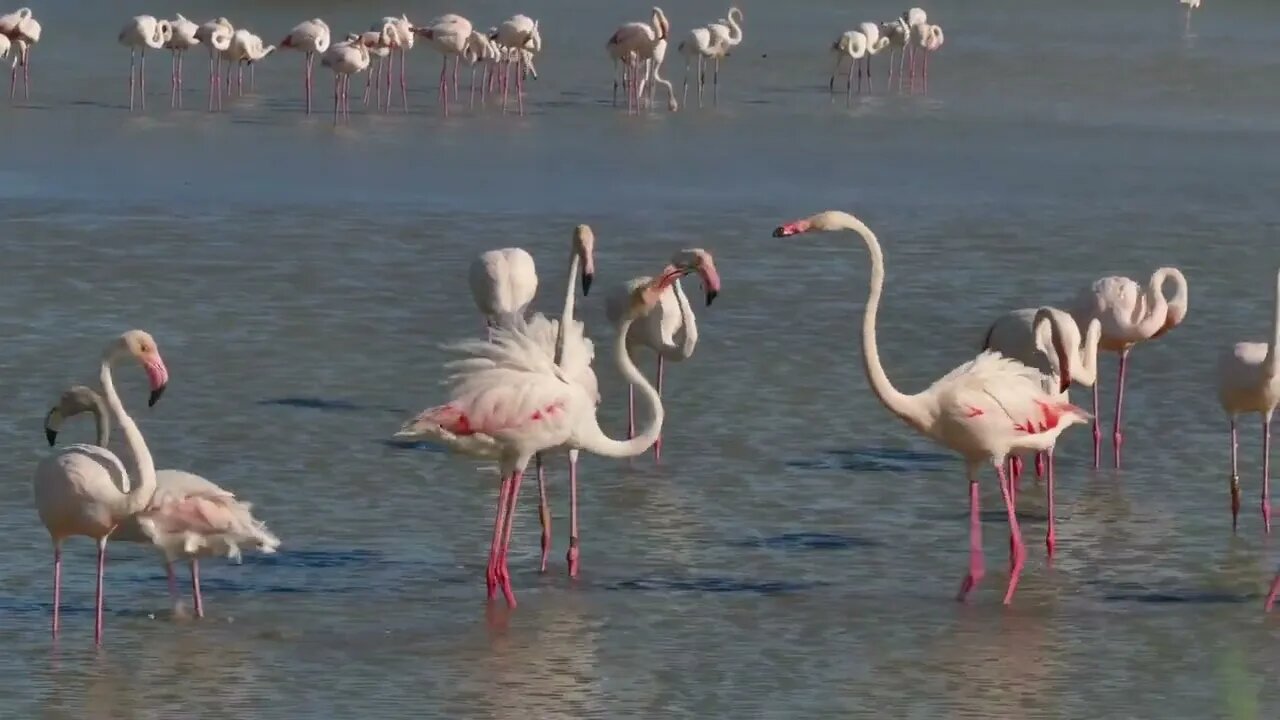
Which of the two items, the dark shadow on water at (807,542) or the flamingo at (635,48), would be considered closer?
the dark shadow on water at (807,542)

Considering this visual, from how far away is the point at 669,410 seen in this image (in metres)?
11.1

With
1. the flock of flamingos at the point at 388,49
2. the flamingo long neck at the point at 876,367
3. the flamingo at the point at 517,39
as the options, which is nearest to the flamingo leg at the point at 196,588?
the flamingo long neck at the point at 876,367

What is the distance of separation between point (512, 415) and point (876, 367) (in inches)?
44.9

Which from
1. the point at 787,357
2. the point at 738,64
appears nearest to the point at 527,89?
the point at 738,64

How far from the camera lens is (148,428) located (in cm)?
1046

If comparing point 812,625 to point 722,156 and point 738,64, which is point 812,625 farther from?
point 738,64

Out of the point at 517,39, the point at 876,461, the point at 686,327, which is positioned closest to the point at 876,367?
the point at 876,461

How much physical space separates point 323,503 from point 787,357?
11.5 feet

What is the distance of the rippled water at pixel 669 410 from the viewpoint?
7234mm

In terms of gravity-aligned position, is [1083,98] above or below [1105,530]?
above

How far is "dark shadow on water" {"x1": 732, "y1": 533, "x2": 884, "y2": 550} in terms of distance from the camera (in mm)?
8781

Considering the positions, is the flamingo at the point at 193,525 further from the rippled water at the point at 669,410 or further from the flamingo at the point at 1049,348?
the flamingo at the point at 1049,348

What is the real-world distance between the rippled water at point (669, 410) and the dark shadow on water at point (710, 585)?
0.9 inches

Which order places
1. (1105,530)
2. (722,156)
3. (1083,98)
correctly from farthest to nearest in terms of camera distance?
(1083,98)
(722,156)
(1105,530)
